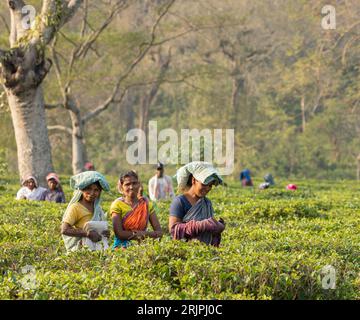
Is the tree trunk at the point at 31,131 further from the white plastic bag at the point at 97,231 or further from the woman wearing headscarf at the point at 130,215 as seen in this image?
the white plastic bag at the point at 97,231

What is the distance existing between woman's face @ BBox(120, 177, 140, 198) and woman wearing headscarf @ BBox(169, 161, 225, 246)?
0.82m

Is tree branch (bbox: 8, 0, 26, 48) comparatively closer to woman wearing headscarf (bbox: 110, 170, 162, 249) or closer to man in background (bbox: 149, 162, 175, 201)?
man in background (bbox: 149, 162, 175, 201)

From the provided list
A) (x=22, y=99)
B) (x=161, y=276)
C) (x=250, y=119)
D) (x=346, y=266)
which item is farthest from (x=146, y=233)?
(x=250, y=119)

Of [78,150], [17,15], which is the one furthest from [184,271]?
[78,150]

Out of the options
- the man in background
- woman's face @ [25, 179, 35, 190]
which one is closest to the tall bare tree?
woman's face @ [25, 179, 35, 190]

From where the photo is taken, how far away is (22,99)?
1923 centimetres

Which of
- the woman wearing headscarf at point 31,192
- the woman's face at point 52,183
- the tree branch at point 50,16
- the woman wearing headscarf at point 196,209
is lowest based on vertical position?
the woman wearing headscarf at point 31,192

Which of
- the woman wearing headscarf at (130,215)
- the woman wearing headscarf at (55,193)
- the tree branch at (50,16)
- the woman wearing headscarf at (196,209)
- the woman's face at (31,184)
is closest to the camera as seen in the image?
the woman wearing headscarf at (196,209)

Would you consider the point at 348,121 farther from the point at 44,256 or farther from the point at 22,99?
the point at 44,256

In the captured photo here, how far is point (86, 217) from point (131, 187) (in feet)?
1.96

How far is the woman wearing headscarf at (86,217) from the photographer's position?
27.4 feet

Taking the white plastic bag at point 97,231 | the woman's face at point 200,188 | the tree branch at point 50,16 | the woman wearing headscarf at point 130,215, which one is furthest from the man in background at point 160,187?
the woman's face at point 200,188

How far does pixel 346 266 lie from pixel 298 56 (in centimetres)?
4181

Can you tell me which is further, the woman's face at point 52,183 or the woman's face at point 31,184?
the woman's face at point 31,184
